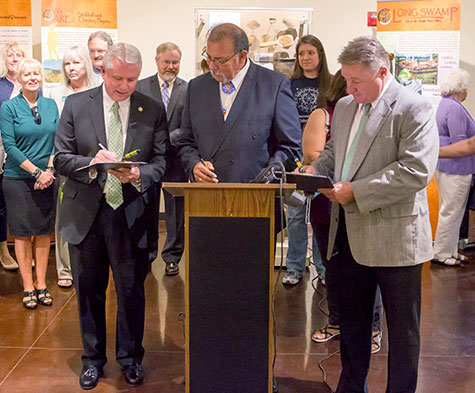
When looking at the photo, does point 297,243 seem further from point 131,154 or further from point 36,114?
point 131,154

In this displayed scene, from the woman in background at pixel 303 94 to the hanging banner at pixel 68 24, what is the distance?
2309 mm

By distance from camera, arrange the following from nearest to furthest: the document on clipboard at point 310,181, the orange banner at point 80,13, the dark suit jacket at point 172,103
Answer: the document on clipboard at point 310,181
the dark suit jacket at point 172,103
the orange banner at point 80,13

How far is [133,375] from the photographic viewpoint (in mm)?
3057

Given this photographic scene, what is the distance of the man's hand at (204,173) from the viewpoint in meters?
2.65

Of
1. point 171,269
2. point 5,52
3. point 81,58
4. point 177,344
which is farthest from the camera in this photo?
point 171,269

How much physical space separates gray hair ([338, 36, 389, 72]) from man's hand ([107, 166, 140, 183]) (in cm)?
109

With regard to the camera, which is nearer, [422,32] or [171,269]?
[171,269]

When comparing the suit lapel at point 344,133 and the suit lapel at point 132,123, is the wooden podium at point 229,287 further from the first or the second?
the suit lapel at point 132,123

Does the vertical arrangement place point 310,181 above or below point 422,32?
below

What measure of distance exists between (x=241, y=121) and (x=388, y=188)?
2.79 ft

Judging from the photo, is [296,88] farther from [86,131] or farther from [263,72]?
[86,131]

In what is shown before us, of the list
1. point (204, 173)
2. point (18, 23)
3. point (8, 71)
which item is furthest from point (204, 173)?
point (18, 23)

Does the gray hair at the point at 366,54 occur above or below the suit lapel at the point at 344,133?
above

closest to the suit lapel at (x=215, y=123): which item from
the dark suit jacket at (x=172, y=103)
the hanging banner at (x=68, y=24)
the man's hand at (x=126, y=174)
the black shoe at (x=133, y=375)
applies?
the man's hand at (x=126, y=174)
